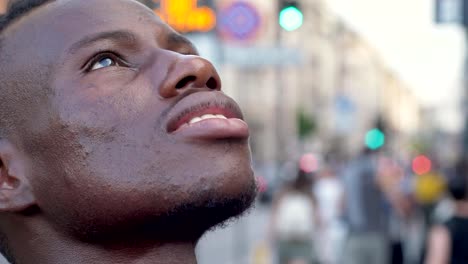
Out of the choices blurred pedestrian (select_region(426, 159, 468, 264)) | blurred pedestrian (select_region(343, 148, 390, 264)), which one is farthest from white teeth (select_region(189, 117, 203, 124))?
blurred pedestrian (select_region(343, 148, 390, 264))

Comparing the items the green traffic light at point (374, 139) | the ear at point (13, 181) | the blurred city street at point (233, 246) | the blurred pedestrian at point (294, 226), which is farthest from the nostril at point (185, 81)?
the blurred city street at point (233, 246)

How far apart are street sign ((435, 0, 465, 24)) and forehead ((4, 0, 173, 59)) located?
907cm

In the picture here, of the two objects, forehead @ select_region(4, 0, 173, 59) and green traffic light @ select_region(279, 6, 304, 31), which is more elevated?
forehead @ select_region(4, 0, 173, 59)

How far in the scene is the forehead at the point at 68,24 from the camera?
1.94 m

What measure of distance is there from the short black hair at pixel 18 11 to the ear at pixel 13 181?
0.27 metres

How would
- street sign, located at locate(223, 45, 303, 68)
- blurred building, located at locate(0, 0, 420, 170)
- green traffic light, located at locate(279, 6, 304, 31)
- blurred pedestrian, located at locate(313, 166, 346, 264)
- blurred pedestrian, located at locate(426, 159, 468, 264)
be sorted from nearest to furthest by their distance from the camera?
blurred pedestrian, located at locate(426, 159, 468, 264) < street sign, located at locate(223, 45, 303, 68) < blurred pedestrian, located at locate(313, 166, 346, 264) < green traffic light, located at locate(279, 6, 304, 31) < blurred building, located at locate(0, 0, 420, 170)

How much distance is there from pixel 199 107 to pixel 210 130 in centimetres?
Answer: 6

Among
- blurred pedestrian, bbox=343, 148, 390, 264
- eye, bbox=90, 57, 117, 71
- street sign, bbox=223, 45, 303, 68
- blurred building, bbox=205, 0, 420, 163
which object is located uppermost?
eye, bbox=90, 57, 117, 71

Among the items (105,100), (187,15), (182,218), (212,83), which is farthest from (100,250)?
(187,15)

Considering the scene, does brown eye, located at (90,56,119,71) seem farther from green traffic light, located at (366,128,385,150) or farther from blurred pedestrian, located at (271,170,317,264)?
green traffic light, located at (366,128,385,150)

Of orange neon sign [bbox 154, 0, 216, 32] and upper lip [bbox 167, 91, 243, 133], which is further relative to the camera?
orange neon sign [bbox 154, 0, 216, 32]

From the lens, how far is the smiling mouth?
6.05 feet

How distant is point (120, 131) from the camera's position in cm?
185

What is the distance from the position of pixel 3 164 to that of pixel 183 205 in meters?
0.40
